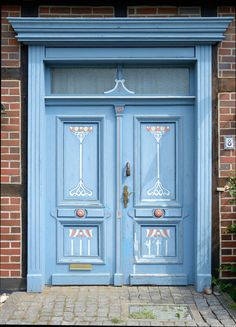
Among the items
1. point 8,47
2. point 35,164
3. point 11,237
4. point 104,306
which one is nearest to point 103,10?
point 8,47

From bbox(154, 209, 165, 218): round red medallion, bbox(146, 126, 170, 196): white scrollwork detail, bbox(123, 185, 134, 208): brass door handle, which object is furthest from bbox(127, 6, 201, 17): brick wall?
bbox(154, 209, 165, 218): round red medallion

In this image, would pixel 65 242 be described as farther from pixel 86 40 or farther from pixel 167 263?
pixel 86 40

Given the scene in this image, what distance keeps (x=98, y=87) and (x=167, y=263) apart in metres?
2.21

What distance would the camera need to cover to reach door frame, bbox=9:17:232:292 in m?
5.26

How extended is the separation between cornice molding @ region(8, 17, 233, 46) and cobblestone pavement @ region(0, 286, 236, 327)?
2825 millimetres

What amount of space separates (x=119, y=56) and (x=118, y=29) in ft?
0.98

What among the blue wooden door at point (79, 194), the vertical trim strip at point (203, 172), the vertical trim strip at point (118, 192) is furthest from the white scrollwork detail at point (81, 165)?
the vertical trim strip at point (203, 172)

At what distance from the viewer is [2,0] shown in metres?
5.38

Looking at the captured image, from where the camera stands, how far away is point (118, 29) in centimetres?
526

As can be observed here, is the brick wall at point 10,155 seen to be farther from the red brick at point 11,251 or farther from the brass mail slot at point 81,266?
the brass mail slot at point 81,266

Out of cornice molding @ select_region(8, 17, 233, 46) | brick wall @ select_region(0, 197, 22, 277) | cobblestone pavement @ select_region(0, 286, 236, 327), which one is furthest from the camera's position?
brick wall @ select_region(0, 197, 22, 277)

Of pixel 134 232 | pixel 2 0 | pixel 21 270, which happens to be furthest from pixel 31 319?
pixel 2 0

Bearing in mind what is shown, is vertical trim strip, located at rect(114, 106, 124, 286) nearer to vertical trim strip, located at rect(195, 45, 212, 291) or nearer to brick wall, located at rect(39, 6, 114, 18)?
vertical trim strip, located at rect(195, 45, 212, 291)

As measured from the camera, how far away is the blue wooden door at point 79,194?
5480 millimetres
